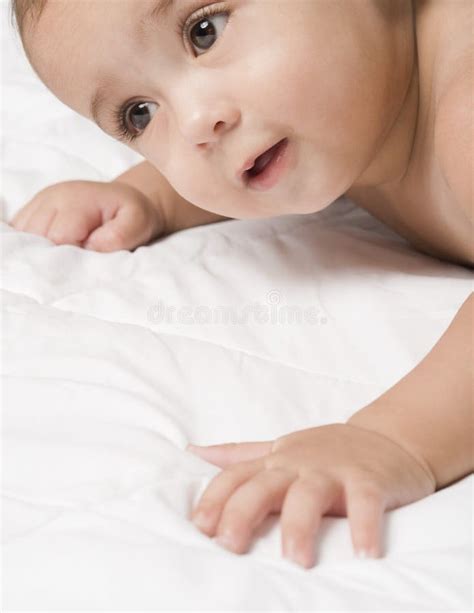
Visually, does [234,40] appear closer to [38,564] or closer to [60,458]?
[60,458]

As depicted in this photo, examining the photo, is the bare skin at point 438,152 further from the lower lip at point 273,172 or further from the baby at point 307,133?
the lower lip at point 273,172

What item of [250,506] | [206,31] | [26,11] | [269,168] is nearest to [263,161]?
[269,168]

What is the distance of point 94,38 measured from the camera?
93 centimetres

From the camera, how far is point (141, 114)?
3.36 feet

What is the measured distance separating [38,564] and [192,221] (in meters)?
0.79

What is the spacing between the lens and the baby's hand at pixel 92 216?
48.1 inches

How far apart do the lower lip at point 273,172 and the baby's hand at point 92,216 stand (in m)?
0.30

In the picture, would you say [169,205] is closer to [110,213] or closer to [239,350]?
[110,213]

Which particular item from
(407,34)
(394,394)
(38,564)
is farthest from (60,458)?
(407,34)

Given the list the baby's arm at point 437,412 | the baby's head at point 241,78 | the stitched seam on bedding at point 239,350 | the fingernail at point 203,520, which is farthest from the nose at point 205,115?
the fingernail at point 203,520

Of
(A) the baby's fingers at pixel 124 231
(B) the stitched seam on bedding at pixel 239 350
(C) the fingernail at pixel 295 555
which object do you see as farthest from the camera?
(A) the baby's fingers at pixel 124 231

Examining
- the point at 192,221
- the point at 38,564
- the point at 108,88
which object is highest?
the point at 108,88

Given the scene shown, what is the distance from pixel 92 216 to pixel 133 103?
0.29 m

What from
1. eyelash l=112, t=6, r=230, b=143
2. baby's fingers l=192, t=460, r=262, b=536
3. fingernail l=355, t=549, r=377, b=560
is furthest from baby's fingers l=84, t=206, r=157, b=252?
fingernail l=355, t=549, r=377, b=560
